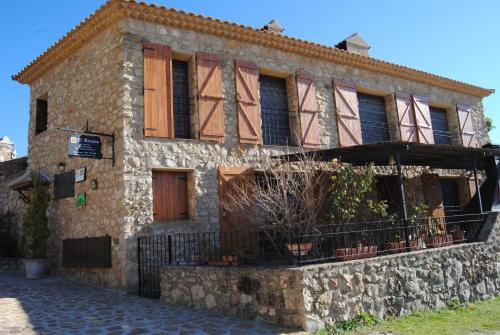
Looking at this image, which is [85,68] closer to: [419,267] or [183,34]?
[183,34]

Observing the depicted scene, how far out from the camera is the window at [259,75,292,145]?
10.4 meters

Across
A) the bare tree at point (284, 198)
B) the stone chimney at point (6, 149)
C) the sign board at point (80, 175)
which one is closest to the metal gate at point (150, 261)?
the bare tree at point (284, 198)

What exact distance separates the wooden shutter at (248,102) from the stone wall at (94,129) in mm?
2691

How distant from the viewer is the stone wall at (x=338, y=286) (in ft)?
17.4

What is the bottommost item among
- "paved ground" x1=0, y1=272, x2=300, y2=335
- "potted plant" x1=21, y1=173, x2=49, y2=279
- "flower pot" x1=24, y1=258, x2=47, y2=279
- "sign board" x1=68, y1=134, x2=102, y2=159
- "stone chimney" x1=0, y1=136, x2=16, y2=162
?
"paved ground" x1=0, y1=272, x2=300, y2=335

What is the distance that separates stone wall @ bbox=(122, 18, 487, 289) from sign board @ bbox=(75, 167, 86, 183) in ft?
5.63

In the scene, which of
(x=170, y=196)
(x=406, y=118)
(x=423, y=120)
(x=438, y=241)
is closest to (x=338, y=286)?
(x=438, y=241)

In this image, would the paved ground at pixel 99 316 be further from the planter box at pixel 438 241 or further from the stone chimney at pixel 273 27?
the stone chimney at pixel 273 27

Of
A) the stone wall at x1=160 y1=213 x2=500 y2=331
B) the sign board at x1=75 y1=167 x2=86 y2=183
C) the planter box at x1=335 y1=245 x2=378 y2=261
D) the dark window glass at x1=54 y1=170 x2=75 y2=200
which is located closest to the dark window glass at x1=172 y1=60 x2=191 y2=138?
the sign board at x1=75 y1=167 x2=86 y2=183

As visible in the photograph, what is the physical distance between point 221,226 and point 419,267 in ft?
13.0

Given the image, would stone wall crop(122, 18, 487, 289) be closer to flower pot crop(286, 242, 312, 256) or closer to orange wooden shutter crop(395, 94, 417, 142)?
orange wooden shutter crop(395, 94, 417, 142)

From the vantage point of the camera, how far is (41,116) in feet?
38.2

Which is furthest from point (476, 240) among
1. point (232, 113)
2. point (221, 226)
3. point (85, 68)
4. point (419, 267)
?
point (85, 68)

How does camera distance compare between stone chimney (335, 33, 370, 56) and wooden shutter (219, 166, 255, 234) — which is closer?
wooden shutter (219, 166, 255, 234)
